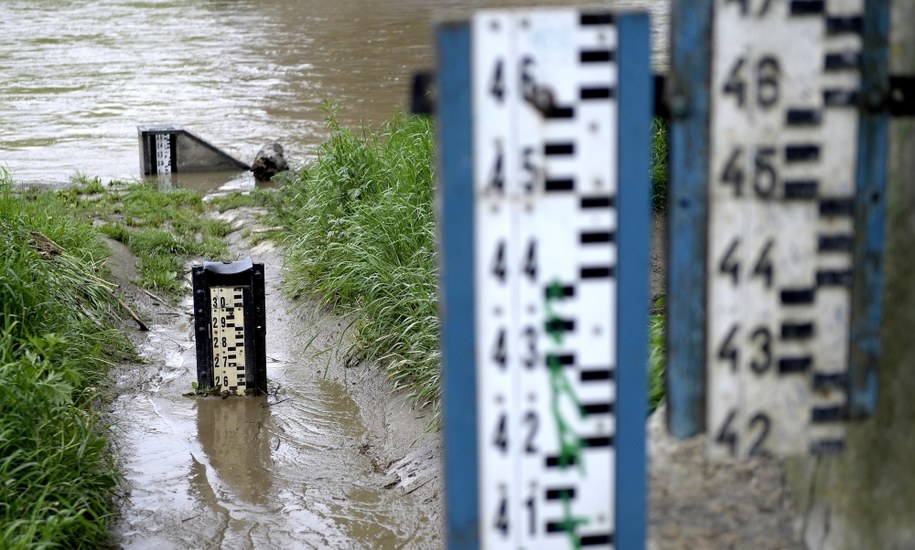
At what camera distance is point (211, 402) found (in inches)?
228

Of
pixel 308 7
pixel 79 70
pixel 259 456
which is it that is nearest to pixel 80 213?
pixel 259 456

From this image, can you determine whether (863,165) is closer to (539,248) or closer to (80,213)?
(539,248)

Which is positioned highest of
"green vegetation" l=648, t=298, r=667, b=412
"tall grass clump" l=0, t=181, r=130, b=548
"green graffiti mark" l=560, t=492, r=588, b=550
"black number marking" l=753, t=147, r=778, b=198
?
"black number marking" l=753, t=147, r=778, b=198

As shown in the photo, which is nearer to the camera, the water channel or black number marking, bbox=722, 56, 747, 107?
black number marking, bbox=722, 56, 747, 107

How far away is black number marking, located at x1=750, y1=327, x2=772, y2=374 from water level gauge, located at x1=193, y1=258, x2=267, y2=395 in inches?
155

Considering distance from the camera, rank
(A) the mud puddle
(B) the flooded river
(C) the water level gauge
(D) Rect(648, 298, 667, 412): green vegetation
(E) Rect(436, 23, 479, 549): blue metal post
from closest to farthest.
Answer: (E) Rect(436, 23, 479, 549): blue metal post < (D) Rect(648, 298, 667, 412): green vegetation < (A) the mud puddle < (C) the water level gauge < (B) the flooded river

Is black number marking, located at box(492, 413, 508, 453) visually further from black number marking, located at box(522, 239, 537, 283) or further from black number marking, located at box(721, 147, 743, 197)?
black number marking, located at box(721, 147, 743, 197)

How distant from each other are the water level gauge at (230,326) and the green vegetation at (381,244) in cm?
64

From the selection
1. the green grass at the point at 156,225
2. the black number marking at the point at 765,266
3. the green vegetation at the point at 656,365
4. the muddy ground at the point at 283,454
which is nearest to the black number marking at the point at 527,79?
the black number marking at the point at 765,266

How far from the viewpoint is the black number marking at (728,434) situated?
2037 millimetres

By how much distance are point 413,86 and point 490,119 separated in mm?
203

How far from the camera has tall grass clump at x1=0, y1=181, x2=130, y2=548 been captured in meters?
3.98

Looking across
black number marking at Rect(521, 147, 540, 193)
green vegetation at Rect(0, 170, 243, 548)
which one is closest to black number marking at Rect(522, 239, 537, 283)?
black number marking at Rect(521, 147, 540, 193)

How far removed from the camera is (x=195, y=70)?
18250 mm
